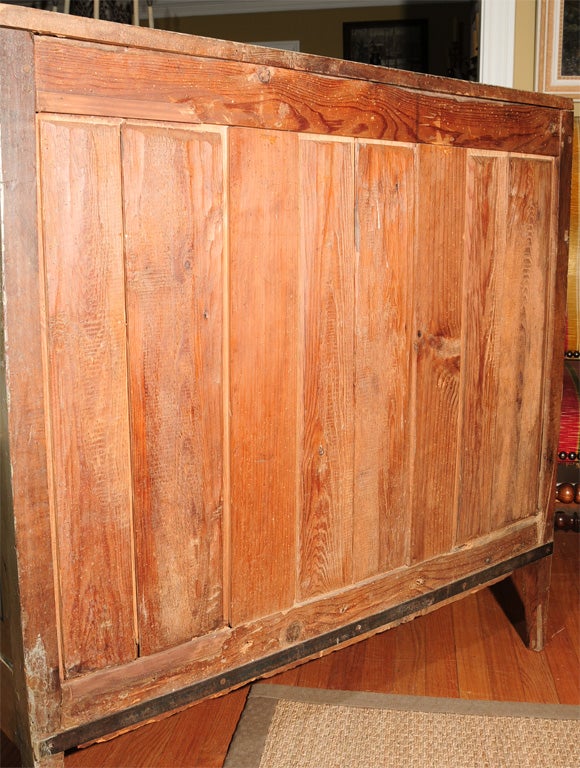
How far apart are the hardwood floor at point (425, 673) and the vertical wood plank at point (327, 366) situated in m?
0.35

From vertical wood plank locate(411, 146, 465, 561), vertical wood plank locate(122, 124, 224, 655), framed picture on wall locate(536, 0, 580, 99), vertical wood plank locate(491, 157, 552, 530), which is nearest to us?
vertical wood plank locate(122, 124, 224, 655)

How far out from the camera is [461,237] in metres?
1.26

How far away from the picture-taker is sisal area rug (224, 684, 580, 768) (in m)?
1.24

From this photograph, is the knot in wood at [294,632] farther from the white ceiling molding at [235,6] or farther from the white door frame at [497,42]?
the white ceiling molding at [235,6]

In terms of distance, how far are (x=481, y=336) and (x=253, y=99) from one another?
564 mm

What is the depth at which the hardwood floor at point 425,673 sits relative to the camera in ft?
4.17

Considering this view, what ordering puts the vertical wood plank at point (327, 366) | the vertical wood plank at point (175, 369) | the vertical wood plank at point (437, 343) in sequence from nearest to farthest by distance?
the vertical wood plank at point (175, 369), the vertical wood plank at point (327, 366), the vertical wood plank at point (437, 343)

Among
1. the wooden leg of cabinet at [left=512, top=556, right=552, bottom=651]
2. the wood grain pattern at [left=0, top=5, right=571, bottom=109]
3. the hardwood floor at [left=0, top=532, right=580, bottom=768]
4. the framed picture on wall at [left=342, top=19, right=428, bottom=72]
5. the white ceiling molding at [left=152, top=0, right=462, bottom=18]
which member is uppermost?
the white ceiling molding at [left=152, top=0, right=462, bottom=18]

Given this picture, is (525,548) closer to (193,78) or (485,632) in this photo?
(485,632)

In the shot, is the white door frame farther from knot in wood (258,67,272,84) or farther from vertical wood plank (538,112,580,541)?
knot in wood (258,67,272,84)

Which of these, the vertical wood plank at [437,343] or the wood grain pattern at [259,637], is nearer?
the wood grain pattern at [259,637]

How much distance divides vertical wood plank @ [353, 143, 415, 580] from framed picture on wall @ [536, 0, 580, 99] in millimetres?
1306

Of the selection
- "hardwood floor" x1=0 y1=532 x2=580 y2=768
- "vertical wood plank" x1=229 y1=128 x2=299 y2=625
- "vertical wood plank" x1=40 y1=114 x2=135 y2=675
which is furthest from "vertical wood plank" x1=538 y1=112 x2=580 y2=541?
"vertical wood plank" x1=40 y1=114 x2=135 y2=675

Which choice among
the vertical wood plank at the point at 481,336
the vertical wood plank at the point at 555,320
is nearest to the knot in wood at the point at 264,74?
the vertical wood plank at the point at 481,336
